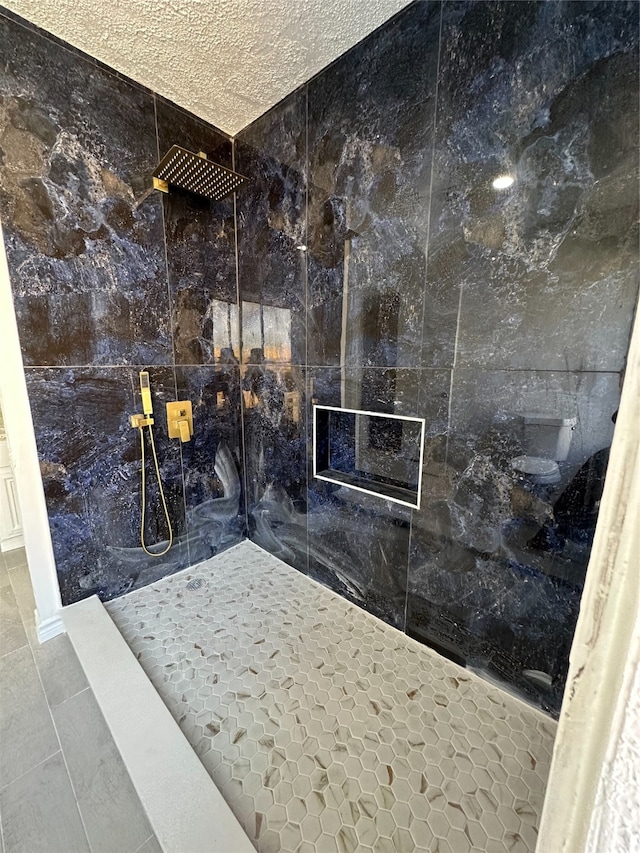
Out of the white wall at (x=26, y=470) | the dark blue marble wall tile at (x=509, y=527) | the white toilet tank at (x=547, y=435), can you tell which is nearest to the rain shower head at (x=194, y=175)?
the white wall at (x=26, y=470)

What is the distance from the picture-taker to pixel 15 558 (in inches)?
91.3

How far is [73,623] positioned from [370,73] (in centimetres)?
279

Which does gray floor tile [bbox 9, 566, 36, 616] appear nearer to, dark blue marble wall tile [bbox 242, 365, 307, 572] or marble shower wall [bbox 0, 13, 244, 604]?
marble shower wall [bbox 0, 13, 244, 604]

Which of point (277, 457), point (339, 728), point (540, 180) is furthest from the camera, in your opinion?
point (277, 457)

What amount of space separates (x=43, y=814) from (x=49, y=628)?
84 cm

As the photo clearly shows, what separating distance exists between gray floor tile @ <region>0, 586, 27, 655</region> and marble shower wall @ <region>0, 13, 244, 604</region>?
0.90 feet

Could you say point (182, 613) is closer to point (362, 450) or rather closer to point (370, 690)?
point (370, 690)

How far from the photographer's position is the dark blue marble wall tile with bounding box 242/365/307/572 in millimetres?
1952

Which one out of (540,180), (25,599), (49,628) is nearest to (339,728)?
(49,628)

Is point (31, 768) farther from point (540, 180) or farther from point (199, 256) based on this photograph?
point (540, 180)

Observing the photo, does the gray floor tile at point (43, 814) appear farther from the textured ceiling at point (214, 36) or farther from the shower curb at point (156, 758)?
the textured ceiling at point (214, 36)

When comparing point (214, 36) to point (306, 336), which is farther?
point (306, 336)

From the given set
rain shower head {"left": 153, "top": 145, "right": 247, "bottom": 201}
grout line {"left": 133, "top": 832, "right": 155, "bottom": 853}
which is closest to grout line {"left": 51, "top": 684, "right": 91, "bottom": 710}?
grout line {"left": 133, "top": 832, "right": 155, "bottom": 853}

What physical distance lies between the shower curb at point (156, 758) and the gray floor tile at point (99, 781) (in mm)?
68
